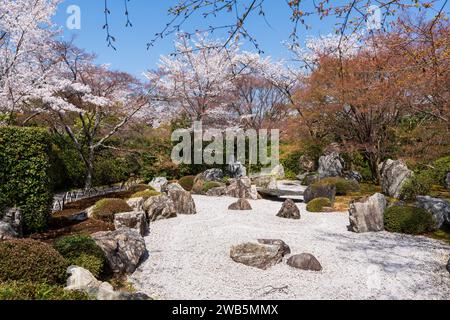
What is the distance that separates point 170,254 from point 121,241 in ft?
3.55

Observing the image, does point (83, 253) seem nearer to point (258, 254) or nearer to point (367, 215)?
point (258, 254)

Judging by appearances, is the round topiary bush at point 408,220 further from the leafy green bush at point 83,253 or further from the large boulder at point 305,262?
the leafy green bush at point 83,253

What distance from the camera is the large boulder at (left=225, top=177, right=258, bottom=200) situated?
51.5 ft

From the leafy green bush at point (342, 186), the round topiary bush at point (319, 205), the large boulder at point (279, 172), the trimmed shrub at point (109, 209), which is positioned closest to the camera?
the trimmed shrub at point (109, 209)

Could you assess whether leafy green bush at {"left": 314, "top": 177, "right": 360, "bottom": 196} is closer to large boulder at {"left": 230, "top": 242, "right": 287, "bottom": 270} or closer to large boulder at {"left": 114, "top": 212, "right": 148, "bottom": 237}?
large boulder at {"left": 230, "top": 242, "right": 287, "bottom": 270}

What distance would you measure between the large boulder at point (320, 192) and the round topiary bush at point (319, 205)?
82cm

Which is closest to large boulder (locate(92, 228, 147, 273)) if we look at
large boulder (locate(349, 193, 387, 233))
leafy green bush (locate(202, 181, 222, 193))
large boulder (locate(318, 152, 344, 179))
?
large boulder (locate(349, 193, 387, 233))

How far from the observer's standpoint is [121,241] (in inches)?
297

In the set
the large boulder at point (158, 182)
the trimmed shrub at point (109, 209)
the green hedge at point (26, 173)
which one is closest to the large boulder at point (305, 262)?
the trimmed shrub at point (109, 209)

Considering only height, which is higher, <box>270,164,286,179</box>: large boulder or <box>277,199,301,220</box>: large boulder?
<box>270,164,286,179</box>: large boulder

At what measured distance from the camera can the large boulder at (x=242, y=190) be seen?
15.7 metres

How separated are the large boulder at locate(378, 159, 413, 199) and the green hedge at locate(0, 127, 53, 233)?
39.0 feet
